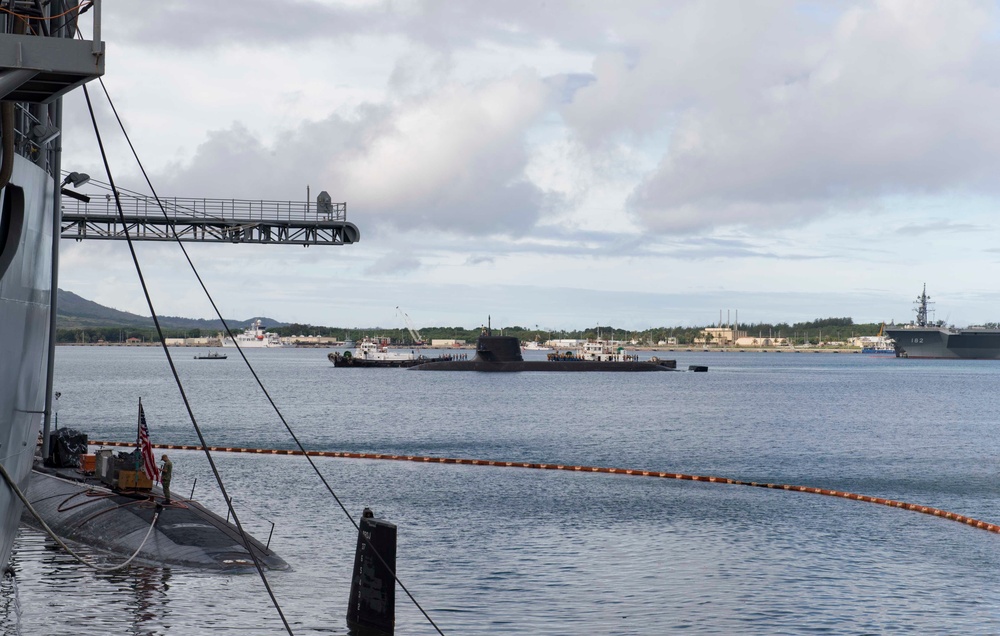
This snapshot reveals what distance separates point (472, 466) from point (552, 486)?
8.29 meters

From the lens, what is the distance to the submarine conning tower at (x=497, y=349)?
16404 centimetres

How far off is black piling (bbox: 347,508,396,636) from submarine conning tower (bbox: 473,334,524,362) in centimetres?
14153

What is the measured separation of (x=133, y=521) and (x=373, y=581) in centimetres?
961

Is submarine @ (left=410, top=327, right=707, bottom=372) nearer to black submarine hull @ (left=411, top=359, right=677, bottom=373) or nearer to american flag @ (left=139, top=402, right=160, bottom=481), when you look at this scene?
black submarine hull @ (left=411, top=359, right=677, bottom=373)

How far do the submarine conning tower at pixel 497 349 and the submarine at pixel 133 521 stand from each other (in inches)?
5191

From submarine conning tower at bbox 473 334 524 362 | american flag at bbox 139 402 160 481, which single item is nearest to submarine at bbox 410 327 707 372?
submarine conning tower at bbox 473 334 524 362

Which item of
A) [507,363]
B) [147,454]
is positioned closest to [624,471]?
[147,454]

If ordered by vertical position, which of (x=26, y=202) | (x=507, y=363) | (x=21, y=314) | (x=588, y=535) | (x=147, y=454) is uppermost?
A: (x=26, y=202)

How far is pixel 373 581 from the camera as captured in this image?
2127 centimetres

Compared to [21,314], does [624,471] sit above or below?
below

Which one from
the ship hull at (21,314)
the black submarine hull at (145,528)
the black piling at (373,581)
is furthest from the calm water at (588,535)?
the ship hull at (21,314)

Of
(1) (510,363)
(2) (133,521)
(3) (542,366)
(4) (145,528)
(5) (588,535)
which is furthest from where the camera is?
(3) (542,366)

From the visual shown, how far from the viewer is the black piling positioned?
2044 centimetres

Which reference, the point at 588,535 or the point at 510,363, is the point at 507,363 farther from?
the point at 588,535
